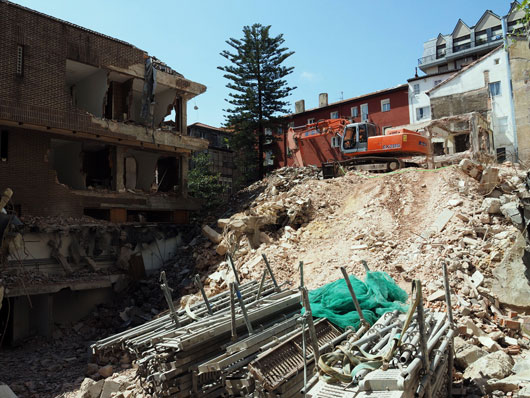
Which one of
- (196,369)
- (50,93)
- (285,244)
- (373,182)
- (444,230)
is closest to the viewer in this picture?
(196,369)

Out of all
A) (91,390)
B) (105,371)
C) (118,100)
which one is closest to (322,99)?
(118,100)

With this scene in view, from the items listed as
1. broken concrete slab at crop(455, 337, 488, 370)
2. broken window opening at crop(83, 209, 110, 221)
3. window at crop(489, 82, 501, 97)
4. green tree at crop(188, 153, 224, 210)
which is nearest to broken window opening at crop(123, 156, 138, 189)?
broken window opening at crop(83, 209, 110, 221)

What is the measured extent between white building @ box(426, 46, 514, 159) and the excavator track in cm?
1097

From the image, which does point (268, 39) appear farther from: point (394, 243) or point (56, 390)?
point (56, 390)

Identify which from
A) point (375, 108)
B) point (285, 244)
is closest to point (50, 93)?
point (285, 244)

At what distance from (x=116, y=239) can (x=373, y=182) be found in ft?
32.4

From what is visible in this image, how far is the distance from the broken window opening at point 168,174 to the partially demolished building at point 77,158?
23cm

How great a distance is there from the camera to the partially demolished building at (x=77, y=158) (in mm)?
13250

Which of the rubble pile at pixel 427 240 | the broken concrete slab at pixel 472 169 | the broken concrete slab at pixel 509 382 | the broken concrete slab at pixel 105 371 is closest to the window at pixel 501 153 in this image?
the rubble pile at pixel 427 240

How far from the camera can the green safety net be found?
711 cm

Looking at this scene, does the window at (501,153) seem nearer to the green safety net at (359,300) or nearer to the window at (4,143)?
the green safety net at (359,300)

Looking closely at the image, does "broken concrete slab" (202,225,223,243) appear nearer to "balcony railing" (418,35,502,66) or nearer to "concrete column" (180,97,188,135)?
"concrete column" (180,97,188,135)

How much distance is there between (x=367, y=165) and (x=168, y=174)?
30.7ft

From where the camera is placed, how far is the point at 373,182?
53.3ft
